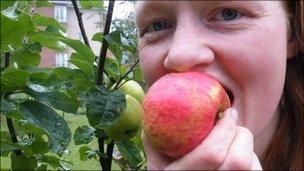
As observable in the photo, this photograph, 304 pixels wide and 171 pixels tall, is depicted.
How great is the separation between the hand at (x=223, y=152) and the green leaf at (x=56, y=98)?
0.37 meters

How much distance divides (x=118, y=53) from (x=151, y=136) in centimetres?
58

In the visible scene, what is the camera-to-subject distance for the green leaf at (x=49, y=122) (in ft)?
3.08

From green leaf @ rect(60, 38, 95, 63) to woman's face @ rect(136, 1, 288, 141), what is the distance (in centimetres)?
44

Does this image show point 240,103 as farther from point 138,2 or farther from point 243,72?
point 138,2

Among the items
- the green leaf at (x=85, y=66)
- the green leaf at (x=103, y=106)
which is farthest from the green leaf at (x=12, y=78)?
the green leaf at (x=85, y=66)

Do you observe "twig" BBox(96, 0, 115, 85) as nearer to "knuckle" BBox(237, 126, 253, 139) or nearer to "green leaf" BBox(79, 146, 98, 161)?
"green leaf" BBox(79, 146, 98, 161)

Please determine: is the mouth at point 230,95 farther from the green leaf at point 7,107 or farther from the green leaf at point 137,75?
the green leaf at point 137,75

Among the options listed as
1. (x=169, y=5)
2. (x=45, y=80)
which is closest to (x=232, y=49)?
(x=169, y=5)

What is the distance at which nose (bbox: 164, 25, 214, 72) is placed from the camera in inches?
28.7

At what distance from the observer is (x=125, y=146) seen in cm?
134

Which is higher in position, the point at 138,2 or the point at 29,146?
the point at 138,2

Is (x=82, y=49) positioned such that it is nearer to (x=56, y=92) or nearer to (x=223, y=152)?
(x=56, y=92)

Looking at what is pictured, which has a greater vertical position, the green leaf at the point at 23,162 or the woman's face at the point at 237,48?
the woman's face at the point at 237,48

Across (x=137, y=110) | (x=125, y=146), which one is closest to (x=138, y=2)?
(x=137, y=110)
